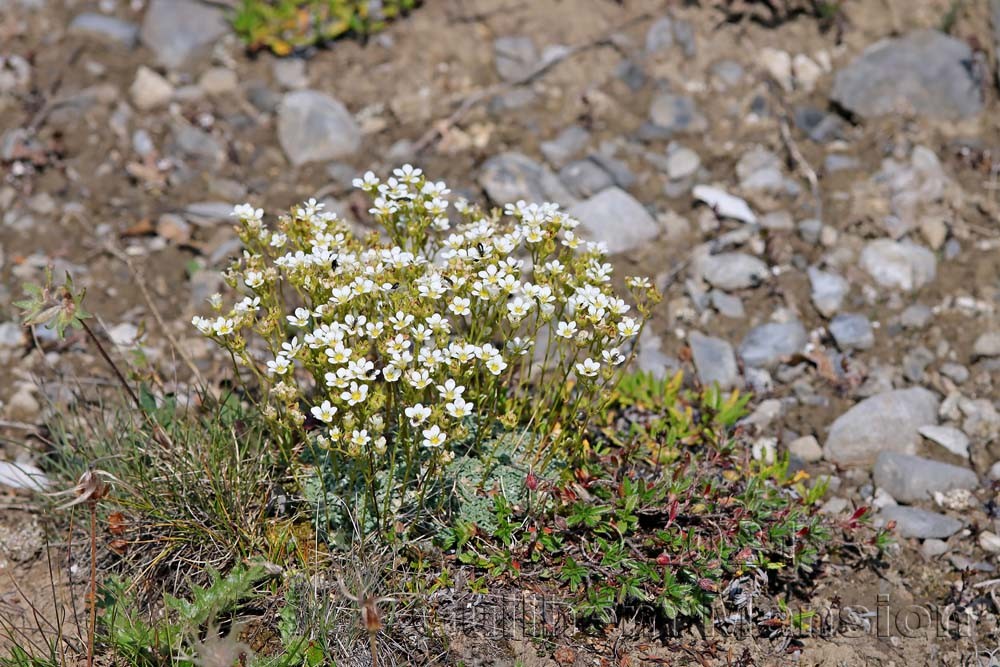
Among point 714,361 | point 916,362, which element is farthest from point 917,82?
point 714,361

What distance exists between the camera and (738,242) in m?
4.89

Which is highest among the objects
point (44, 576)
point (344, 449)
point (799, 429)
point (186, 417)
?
point (344, 449)

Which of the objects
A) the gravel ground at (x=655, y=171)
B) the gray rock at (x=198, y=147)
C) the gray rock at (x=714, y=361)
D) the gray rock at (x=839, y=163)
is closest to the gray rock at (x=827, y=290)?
the gravel ground at (x=655, y=171)

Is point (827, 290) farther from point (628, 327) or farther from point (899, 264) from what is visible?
point (628, 327)

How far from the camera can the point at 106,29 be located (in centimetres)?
581

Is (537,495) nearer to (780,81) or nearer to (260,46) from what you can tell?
(780,81)

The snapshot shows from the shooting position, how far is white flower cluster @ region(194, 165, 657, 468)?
2945 millimetres

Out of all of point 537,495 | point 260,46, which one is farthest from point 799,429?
point 260,46

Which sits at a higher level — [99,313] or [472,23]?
[472,23]

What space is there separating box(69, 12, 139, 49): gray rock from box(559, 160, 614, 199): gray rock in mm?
2878

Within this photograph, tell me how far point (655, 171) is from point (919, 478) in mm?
2202

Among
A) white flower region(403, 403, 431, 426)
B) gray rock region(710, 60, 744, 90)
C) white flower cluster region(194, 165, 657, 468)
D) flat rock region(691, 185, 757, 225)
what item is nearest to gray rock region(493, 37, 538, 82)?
gray rock region(710, 60, 744, 90)

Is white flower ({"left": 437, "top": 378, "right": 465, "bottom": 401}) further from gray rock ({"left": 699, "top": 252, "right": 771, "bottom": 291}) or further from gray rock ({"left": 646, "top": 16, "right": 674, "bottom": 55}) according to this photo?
gray rock ({"left": 646, "top": 16, "right": 674, "bottom": 55})

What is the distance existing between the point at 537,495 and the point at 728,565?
2.35ft
